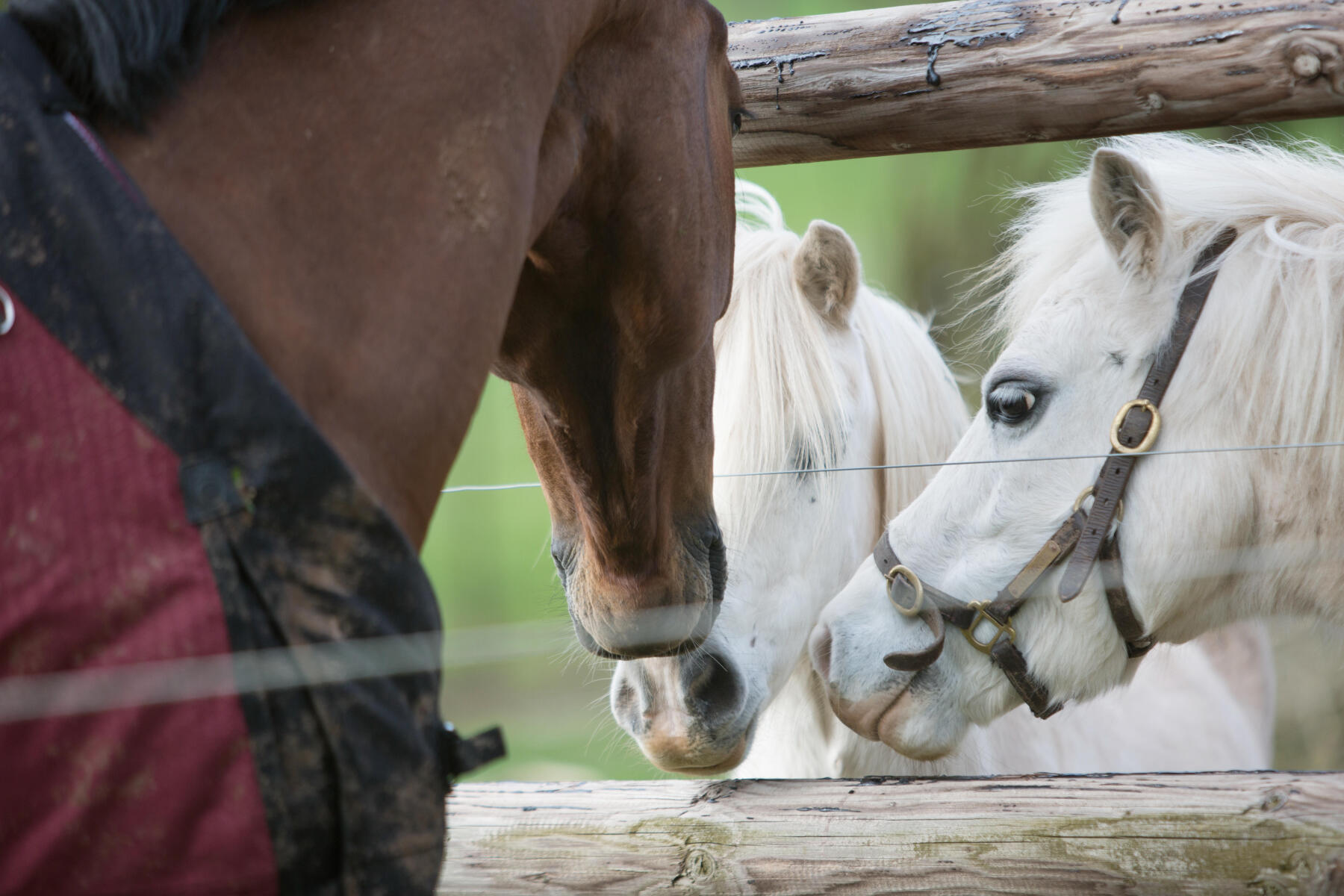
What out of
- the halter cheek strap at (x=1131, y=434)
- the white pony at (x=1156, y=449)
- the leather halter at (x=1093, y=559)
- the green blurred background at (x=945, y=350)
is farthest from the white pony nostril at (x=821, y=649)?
the green blurred background at (x=945, y=350)

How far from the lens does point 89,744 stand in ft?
1.67

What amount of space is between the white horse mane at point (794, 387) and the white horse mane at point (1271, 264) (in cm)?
35

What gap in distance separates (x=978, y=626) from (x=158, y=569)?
104cm

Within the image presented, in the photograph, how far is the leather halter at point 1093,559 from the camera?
4.05 feet

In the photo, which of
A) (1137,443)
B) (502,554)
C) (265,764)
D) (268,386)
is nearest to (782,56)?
(1137,443)

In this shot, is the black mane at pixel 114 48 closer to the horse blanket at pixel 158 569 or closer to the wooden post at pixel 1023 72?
the horse blanket at pixel 158 569

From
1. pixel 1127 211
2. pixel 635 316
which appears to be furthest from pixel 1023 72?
pixel 635 316

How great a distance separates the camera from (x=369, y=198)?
64 cm

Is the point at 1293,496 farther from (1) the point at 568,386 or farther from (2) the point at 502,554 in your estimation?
(2) the point at 502,554

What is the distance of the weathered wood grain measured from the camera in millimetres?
1057

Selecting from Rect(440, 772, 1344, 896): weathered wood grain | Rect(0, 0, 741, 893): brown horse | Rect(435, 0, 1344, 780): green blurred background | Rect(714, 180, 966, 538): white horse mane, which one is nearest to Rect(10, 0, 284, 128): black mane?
Rect(0, 0, 741, 893): brown horse

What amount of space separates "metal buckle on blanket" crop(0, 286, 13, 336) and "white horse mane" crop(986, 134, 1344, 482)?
1195mm

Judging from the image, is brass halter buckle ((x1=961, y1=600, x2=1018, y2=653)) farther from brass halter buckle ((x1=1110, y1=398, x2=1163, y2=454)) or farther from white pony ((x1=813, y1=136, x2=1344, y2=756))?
brass halter buckle ((x1=1110, y1=398, x2=1163, y2=454))

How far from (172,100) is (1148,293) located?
109 cm
